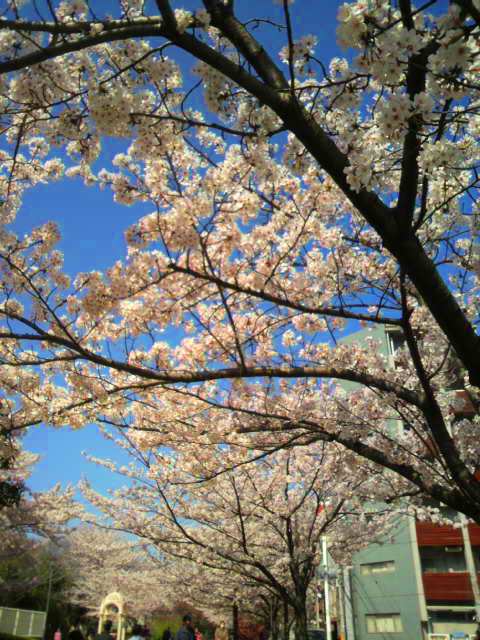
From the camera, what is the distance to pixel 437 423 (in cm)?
469

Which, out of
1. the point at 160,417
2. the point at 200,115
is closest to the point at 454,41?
the point at 200,115

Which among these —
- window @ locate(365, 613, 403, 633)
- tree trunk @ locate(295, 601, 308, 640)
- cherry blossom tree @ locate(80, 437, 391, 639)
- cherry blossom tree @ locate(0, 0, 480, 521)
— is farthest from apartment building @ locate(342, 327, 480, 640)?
cherry blossom tree @ locate(0, 0, 480, 521)

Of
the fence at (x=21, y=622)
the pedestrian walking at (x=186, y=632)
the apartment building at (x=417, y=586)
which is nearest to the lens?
the pedestrian walking at (x=186, y=632)

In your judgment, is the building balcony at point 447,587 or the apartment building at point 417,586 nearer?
the building balcony at point 447,587

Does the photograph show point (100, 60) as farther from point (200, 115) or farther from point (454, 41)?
point (454, 41)

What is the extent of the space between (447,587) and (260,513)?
46.8ft

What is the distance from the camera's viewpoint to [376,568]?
23484mm

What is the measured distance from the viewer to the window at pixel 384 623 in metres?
21.8

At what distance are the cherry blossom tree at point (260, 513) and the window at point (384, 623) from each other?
33.4 feet

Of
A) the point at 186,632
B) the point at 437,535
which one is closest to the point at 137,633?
the point at 186,632

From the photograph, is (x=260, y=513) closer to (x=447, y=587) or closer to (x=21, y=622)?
(x=21, y=622)

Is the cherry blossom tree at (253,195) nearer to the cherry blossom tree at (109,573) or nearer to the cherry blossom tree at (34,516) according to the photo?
the cherry blossom tree at (34,516)

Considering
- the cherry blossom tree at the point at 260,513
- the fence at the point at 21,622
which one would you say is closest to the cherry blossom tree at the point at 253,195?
the cherry blossom tree at the point at 260,513

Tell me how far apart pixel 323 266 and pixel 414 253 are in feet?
8.72
